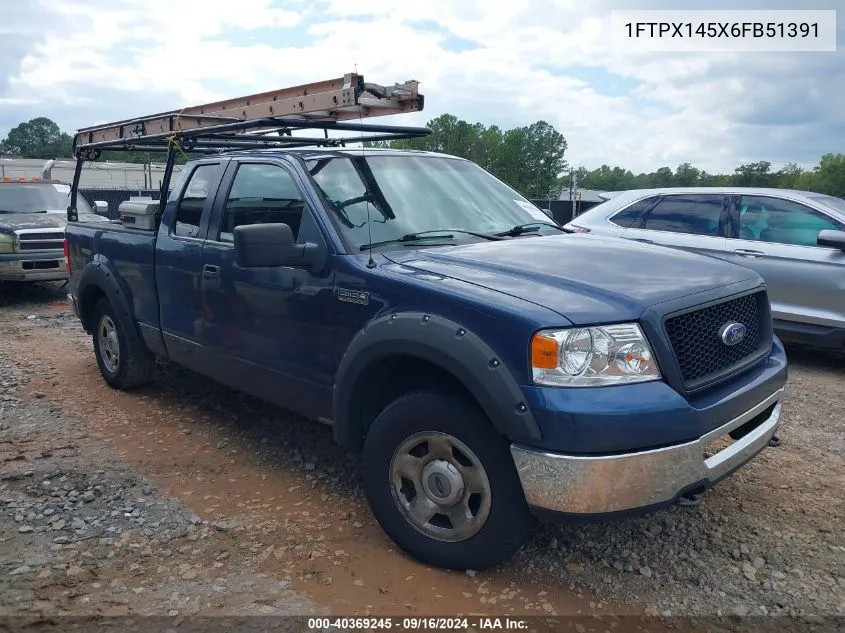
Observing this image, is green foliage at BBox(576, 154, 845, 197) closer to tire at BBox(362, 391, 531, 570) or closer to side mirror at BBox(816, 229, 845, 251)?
side mirror at BBox(816, 229, 845, 251)

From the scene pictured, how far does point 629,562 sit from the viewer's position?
3305 mm

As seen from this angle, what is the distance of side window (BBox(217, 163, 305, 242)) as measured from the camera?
13.1ft

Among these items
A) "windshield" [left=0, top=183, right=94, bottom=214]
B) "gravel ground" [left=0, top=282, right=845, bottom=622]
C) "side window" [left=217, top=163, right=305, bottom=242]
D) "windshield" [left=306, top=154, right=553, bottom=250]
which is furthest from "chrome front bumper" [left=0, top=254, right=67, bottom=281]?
"windshield" [left=306, top=154, right=553, bottom=250]

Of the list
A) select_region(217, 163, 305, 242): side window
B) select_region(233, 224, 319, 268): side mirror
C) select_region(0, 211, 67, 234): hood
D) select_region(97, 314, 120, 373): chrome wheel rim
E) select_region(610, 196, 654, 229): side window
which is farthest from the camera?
select_region(0, 211, 67, 234): hood

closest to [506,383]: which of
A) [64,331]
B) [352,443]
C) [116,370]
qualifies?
[352,443]

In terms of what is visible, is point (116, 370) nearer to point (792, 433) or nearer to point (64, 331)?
point (64, 331)

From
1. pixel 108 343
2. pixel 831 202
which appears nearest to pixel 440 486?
pixel 108 343

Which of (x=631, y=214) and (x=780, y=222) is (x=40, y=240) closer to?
(x=631, y=214)

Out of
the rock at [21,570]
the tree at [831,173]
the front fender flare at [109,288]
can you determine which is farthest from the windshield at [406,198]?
the tree at [831,173]

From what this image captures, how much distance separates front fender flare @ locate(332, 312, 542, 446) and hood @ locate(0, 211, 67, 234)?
8.59 m

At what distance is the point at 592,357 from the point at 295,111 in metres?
2.86

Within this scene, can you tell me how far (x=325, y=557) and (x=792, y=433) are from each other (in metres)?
3.37

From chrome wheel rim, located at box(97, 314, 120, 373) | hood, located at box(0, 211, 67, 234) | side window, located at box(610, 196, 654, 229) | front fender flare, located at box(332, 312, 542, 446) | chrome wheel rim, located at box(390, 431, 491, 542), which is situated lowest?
chrome wheel rim, located at box(390, 431, 491, 542)

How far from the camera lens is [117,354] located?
19.0 ft
